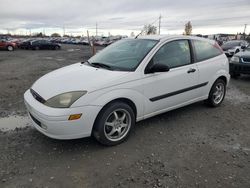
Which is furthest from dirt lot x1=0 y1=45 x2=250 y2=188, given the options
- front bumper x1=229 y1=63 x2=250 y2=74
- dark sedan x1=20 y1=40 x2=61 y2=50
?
dark sedan x1=20 y1=40 x2=61 y2=50

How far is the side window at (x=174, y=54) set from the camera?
13.8 ft

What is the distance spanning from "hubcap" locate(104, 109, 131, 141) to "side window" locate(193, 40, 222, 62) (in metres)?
2.06

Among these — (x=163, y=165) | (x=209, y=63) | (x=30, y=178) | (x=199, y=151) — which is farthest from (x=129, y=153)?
(x=209, y=63)

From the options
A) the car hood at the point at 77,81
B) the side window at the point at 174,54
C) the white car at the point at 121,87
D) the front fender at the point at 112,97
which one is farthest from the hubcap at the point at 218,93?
the car hood at the point at 77,81

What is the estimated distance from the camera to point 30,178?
297cm

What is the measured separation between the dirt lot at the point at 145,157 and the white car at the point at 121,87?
34 cm

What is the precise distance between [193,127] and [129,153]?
1.55m

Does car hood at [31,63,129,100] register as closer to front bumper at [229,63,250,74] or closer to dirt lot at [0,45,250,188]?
dirt lot at [0,45,250,188]

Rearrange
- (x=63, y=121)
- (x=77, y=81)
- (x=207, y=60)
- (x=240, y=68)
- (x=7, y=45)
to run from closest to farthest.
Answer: (x=63, y=121)
(x=77, y=81)
(x=207, y=60)
(x=240, y=68)
(x=7, y=45)

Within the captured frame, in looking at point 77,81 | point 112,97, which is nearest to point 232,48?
point 112,97

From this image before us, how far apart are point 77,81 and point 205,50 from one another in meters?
2.96

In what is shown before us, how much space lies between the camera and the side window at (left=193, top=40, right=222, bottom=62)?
16.0 ft

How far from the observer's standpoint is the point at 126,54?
4348mm

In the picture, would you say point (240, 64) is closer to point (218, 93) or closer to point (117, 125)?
point (218, 93)
